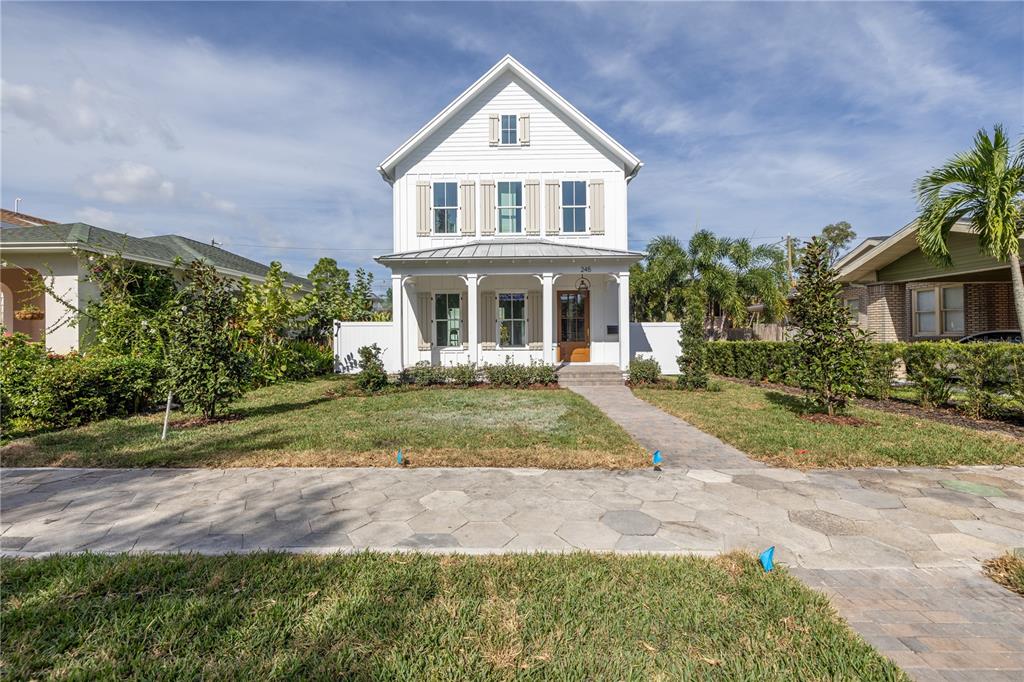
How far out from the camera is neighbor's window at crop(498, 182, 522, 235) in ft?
49.1

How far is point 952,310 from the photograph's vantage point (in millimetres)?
14305

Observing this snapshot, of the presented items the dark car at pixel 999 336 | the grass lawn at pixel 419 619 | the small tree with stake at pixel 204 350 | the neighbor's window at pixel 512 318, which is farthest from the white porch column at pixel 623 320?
the grass lawn at pixel 419 619

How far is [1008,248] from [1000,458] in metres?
6.46

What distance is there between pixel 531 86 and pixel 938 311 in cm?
1520

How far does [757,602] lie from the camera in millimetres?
2732

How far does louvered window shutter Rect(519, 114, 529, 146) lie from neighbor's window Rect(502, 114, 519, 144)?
0.15m

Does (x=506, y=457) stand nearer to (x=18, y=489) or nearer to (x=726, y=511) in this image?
(x=726, y=511)

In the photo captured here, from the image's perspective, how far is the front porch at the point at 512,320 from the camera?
48.2 ft

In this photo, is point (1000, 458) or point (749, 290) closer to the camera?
point (1000, 458)

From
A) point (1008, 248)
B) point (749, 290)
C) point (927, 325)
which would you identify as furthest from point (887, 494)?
point (749, 290)

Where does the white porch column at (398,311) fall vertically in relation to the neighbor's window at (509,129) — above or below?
below

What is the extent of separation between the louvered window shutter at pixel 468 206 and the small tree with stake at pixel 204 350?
8285 mm

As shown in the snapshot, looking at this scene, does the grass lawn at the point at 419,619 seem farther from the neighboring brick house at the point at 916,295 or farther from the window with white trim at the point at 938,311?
the window with white trim at the point at 938,311

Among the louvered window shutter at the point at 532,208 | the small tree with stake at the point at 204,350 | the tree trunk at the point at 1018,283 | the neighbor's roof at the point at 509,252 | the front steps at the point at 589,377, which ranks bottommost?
the front steps at the point at 589,377
